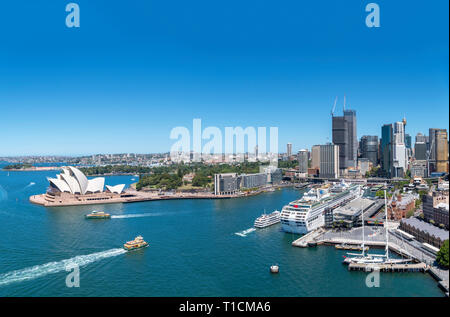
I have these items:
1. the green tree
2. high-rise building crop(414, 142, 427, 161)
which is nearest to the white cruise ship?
the green tree

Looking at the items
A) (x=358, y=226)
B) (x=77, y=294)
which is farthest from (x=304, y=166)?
(x=77, y=294)

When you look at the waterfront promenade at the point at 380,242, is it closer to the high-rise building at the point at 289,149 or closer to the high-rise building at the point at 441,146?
the high-rise building at the point at 441,146

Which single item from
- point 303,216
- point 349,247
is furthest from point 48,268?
point 349,247

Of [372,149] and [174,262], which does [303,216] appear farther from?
[372,149]

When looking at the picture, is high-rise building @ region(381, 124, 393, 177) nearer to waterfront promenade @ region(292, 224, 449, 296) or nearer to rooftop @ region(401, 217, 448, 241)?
waterfront promenade @ region(292, 224, 449, 296)

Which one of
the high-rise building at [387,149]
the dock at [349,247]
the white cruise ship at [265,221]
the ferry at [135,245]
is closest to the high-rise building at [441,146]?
the dock at [349,247]
